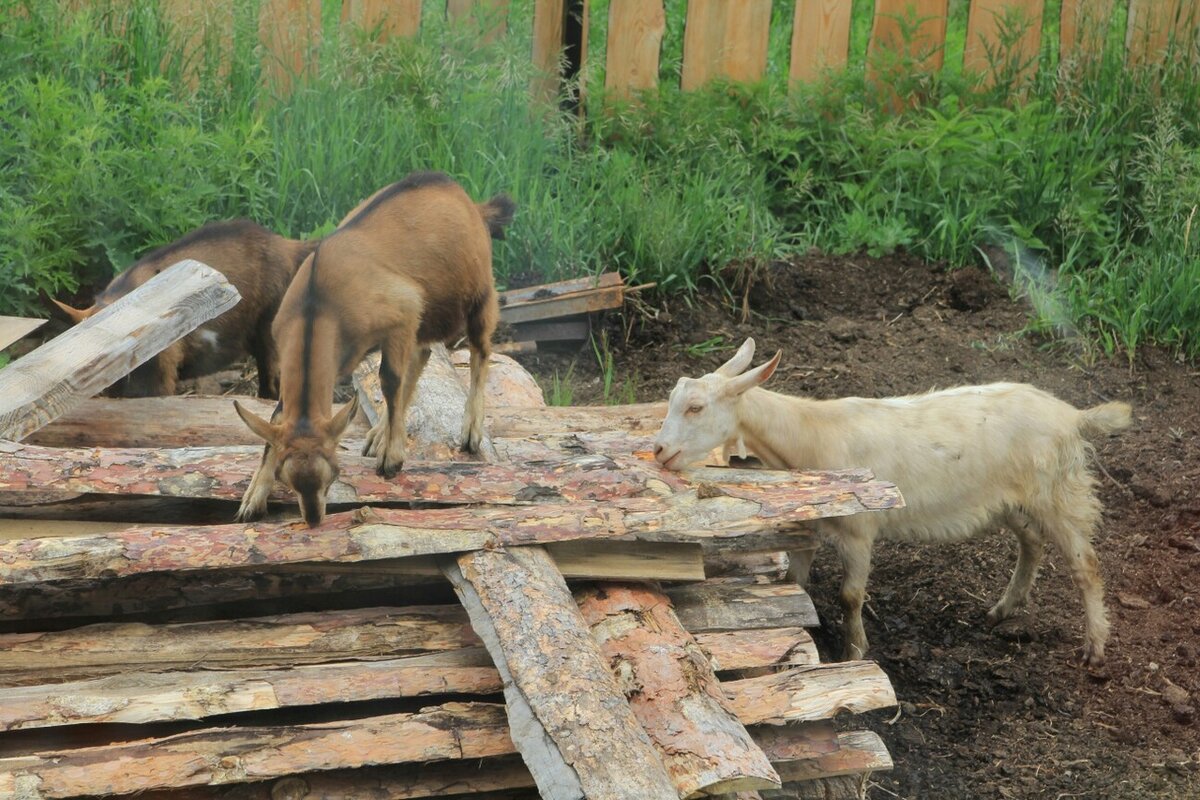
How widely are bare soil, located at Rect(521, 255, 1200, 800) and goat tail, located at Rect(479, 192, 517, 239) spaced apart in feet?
5.60

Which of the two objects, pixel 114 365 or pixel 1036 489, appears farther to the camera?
pixel 1036 489

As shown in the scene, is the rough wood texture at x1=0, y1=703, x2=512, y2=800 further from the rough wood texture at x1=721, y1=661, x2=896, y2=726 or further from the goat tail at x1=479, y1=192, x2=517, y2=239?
the goat tail at x1=479, y1=192, x2=517, y2=239

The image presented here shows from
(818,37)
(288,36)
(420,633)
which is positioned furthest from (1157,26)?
(420,633)

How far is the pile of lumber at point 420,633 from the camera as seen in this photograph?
3758mm

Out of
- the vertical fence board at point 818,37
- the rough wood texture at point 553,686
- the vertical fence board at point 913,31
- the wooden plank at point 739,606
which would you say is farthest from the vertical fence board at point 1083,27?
the rough wood texture at point 553,686

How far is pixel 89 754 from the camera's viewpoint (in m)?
3.72

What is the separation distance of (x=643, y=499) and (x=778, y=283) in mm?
3897

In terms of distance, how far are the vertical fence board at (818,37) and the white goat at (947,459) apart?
398 centimetres

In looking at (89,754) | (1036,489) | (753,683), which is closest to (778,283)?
(1036,489)

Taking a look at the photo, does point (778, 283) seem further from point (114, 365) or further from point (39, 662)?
point (39, 662)

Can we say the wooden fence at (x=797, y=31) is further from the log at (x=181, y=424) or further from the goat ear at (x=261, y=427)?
the goat ear at (x=261, y=427)

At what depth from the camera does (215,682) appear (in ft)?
13.1

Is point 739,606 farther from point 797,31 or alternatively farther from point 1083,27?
point 1083,27

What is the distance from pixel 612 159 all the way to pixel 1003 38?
2712 mm
